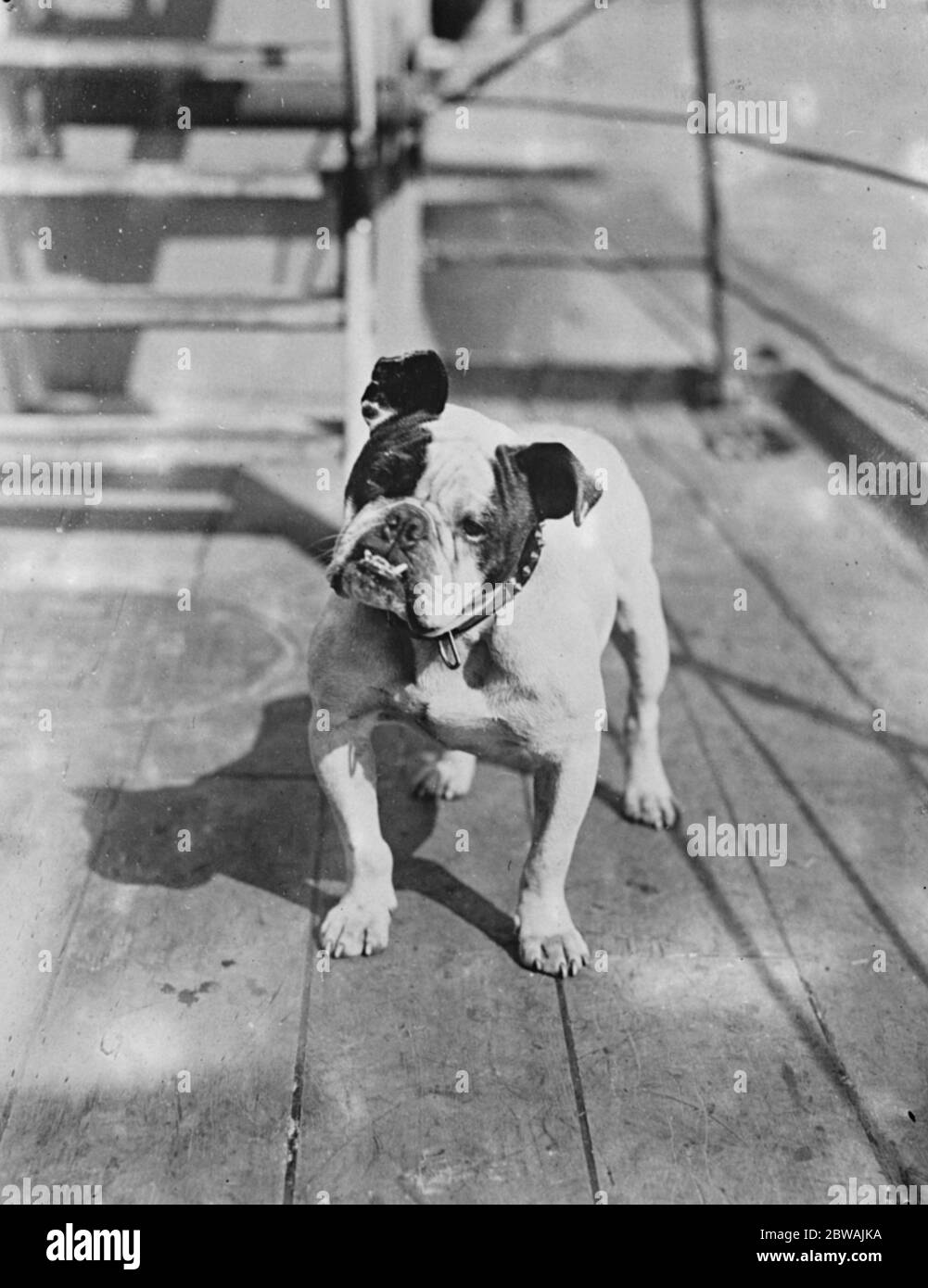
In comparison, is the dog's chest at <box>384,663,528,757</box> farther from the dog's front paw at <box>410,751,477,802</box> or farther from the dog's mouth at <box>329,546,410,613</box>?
the dog's front paw at <box>410,751,477,802</box>

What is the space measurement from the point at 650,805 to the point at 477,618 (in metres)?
1.31

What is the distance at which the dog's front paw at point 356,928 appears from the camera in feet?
10.2

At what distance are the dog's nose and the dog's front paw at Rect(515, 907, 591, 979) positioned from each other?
110 cm

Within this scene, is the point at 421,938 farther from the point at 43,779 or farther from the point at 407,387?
the point at 407,387

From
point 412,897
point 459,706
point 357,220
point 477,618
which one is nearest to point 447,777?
point 412,897

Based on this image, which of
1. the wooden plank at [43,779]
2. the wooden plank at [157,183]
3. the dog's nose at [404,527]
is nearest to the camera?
the dog's nose at [404,527]

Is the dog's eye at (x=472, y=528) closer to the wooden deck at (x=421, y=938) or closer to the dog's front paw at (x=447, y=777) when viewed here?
the wooden deck at (x=421, y=938)

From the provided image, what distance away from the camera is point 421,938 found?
3.20m

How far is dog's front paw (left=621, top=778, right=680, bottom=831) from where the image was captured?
12.1 ft

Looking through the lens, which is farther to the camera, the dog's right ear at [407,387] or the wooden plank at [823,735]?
the wooden plank at [823,735]

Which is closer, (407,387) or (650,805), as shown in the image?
(407,387)

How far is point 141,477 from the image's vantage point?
17.7 ft

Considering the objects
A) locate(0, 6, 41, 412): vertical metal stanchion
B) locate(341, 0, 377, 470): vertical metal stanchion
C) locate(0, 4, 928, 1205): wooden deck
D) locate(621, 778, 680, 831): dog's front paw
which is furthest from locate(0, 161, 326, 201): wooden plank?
locate(621, 778, 680, 831): dog's front paw

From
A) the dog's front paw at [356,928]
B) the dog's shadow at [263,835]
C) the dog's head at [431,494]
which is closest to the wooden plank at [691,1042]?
the dog's shadow at [263,835]
